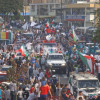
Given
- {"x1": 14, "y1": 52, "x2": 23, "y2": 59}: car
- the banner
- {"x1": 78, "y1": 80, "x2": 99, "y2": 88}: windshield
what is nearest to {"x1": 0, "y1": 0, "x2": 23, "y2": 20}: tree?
the banner

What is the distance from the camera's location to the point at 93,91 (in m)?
20.7

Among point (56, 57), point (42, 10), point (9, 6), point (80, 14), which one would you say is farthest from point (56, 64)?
point (42, 10)

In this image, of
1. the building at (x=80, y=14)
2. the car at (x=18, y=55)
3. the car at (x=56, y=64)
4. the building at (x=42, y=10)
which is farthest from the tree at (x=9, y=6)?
the car at (x=56, y=64)

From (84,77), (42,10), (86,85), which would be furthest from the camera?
(42,10)

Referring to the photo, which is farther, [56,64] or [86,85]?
[56,64]

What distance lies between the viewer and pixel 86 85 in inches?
840

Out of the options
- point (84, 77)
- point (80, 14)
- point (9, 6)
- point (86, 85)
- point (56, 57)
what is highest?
point (9, 6)

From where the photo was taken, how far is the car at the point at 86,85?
810 inches

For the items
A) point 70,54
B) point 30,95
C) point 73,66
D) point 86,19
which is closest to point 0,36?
point 70,54

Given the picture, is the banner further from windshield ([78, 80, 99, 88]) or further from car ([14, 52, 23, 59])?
windshield ([78, 80, 99, 88])

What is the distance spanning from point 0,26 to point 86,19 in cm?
3073

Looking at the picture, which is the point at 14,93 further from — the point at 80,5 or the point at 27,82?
the point at 80,5

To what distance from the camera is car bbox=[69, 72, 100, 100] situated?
20583mm

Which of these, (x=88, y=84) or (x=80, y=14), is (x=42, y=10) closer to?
(x=80, y=14)
